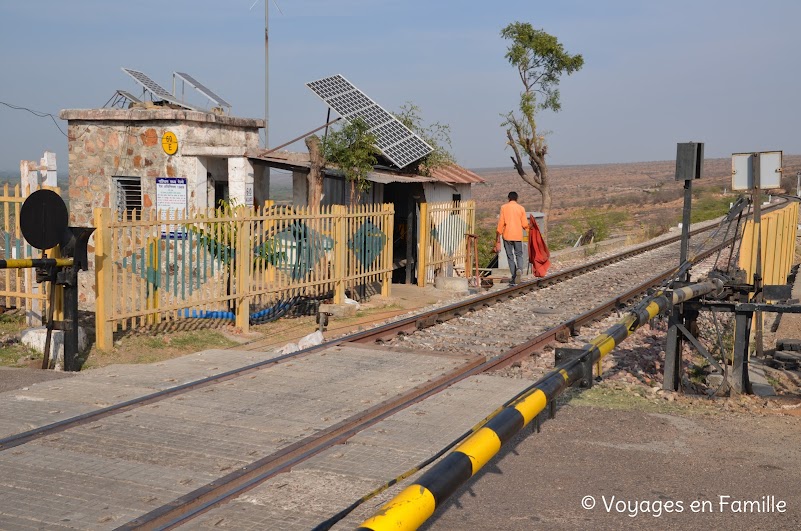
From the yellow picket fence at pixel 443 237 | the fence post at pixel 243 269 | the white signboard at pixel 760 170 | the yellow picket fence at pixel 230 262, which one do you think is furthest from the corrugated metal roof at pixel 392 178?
the white signboard at pixel 760 170

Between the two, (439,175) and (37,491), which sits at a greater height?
(439,175)

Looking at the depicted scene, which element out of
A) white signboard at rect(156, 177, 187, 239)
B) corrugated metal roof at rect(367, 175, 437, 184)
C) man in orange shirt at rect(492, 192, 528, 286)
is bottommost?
man in orange shirt at rect(492, 192, 528, 286)

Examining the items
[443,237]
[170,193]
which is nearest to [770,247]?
[443,237]

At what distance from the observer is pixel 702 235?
37188 mm

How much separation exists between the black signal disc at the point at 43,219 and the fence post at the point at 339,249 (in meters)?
5.92

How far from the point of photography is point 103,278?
10.6 m

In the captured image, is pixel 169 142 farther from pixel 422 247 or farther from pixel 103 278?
pixel 422 247

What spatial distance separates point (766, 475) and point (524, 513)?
1.97 m

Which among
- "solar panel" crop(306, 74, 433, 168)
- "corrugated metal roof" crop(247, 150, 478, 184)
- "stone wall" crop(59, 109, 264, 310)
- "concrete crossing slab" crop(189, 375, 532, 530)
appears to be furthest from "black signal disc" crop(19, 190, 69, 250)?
"solar panel" crop(306, 74, 433, 168)

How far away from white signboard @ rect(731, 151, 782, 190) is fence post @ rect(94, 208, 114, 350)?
24.7 ft

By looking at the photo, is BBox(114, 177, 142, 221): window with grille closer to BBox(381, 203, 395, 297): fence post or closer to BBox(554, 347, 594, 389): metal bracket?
BBox(381, 203, 395, 297): fence post

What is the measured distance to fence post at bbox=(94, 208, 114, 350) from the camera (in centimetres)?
1047

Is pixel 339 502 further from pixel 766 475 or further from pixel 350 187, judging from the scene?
pixel 350 187

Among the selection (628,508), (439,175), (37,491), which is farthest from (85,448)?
(439,175)
